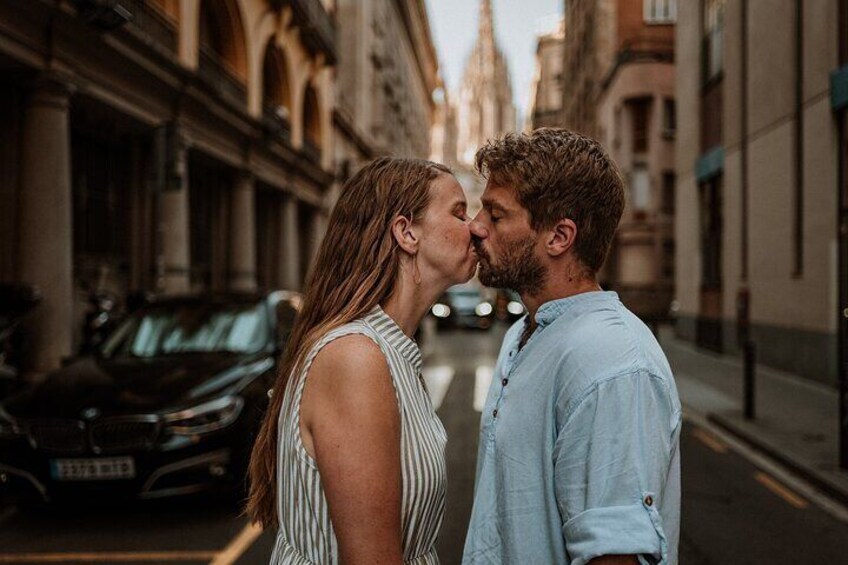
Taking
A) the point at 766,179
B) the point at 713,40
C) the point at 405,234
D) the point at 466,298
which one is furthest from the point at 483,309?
the point at 405,234

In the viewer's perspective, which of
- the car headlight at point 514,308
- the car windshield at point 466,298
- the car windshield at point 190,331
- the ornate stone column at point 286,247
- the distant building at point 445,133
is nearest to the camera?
the car windshield at point 190,331

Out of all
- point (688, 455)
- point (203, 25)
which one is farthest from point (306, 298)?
point (203, 25)

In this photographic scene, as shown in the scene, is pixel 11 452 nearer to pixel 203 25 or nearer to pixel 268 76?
pixel 203 25

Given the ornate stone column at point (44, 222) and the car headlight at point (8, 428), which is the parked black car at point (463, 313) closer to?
the ornate stone column at point (44, 222)

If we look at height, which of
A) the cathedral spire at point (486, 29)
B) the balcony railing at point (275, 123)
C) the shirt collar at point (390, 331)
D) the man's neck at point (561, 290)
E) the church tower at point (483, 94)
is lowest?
the shirt collar at point (390, 331)

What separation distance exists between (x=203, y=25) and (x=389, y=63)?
32.8 m

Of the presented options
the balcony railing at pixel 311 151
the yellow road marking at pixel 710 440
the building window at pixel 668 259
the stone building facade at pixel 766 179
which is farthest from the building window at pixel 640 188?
the yellow road marking at pixel 710 440

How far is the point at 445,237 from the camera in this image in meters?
1.88

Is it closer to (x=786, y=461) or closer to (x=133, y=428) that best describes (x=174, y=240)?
(x=133, y=428)

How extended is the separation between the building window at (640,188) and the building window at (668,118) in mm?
1744

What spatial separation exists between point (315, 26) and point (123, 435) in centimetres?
2384

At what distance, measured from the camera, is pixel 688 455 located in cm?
795

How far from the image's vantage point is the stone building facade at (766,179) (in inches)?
479

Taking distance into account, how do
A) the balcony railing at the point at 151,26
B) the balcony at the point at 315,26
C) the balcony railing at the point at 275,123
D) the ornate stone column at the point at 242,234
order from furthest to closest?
the balcony at the point at 315,26 → the balcony railing at the point at 275,123 → the ornate stone column at the point at 242,234 → the balcony railing at the point at 151,26
